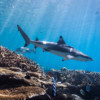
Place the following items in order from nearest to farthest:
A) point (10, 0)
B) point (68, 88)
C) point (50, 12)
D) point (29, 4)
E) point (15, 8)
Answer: point (68, 88), point (10, 0), point (29, 4), point (15, 8), point (50, 12)

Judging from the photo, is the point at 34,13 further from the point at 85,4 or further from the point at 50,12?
the point at 85,4

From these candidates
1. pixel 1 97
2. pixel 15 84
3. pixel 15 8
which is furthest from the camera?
pixel 15 8

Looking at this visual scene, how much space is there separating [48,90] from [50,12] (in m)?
36.5

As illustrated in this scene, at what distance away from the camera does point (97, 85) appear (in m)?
7.98

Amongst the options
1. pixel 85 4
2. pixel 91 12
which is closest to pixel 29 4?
pixel 85 4

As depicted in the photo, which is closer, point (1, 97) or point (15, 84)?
point (1, 97)

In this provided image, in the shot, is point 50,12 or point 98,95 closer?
point 98,95

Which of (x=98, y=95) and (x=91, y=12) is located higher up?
(x=91, y=12)

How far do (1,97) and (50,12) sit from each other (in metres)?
38.5

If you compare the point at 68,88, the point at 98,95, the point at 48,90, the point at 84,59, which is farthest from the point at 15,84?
the point at 84,59

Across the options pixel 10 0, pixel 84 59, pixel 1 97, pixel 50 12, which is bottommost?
pixel 1 97

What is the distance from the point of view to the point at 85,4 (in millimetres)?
32875

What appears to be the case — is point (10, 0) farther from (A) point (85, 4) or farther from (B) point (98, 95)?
(B) point (98, 95)

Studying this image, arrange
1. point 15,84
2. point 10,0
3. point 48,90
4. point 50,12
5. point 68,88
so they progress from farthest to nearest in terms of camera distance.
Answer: point 50,12 → point 10,0 → point 68,88 → point 48,90 → point 15,84
